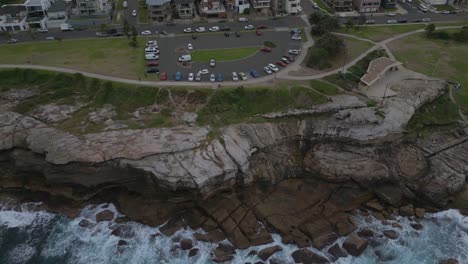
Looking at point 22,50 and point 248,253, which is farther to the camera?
point 22,50


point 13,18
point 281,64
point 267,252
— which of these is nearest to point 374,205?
point 267,252

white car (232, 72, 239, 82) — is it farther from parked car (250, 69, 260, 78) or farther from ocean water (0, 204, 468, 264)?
ocean water (0, 204, 468, 264)

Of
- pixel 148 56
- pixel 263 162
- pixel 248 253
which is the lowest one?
pixel 248 253

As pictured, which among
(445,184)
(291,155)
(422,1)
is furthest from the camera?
(422,1)

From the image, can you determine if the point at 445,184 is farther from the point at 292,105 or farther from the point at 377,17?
the point at 377,17

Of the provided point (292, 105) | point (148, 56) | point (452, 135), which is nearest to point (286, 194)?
point (292, 105)

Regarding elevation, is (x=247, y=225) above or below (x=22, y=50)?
below

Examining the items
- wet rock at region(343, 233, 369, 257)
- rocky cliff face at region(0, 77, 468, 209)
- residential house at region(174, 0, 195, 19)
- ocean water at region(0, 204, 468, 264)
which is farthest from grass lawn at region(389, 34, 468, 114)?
residential house at region(174, 0, 195, 19)

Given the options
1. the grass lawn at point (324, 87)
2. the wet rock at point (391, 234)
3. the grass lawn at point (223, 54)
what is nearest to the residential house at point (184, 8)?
the grass lawn at point (223, 54)
